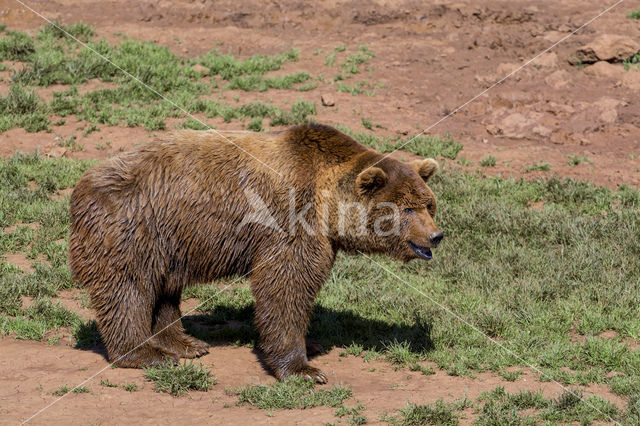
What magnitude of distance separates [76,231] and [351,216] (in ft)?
7.04

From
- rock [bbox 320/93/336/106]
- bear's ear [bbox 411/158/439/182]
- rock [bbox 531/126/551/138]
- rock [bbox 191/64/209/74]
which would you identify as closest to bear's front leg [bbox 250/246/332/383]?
bear's ear [bbox 411/158/439/182]

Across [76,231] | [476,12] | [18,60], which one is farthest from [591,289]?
[18,60]

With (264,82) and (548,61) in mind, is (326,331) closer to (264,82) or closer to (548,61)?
(264,82)

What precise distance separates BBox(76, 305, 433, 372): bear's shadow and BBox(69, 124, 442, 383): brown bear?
67 cm

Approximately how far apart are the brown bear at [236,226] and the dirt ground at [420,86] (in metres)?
0.47

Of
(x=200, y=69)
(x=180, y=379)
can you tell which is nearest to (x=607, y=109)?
(x=200, y=69)

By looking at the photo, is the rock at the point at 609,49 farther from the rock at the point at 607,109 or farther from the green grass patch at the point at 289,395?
the green grass patch at the point at 289,395

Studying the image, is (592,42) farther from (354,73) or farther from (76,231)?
(76,231)

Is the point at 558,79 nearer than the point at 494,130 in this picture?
No

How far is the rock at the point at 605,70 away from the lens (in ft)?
42.4

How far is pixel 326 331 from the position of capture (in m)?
7.52

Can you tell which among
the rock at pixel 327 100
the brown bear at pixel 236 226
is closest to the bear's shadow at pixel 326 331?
the brown bear at pixel 236 226

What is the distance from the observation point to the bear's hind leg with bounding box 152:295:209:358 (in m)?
6.84

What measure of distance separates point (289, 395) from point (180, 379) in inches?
32.2
